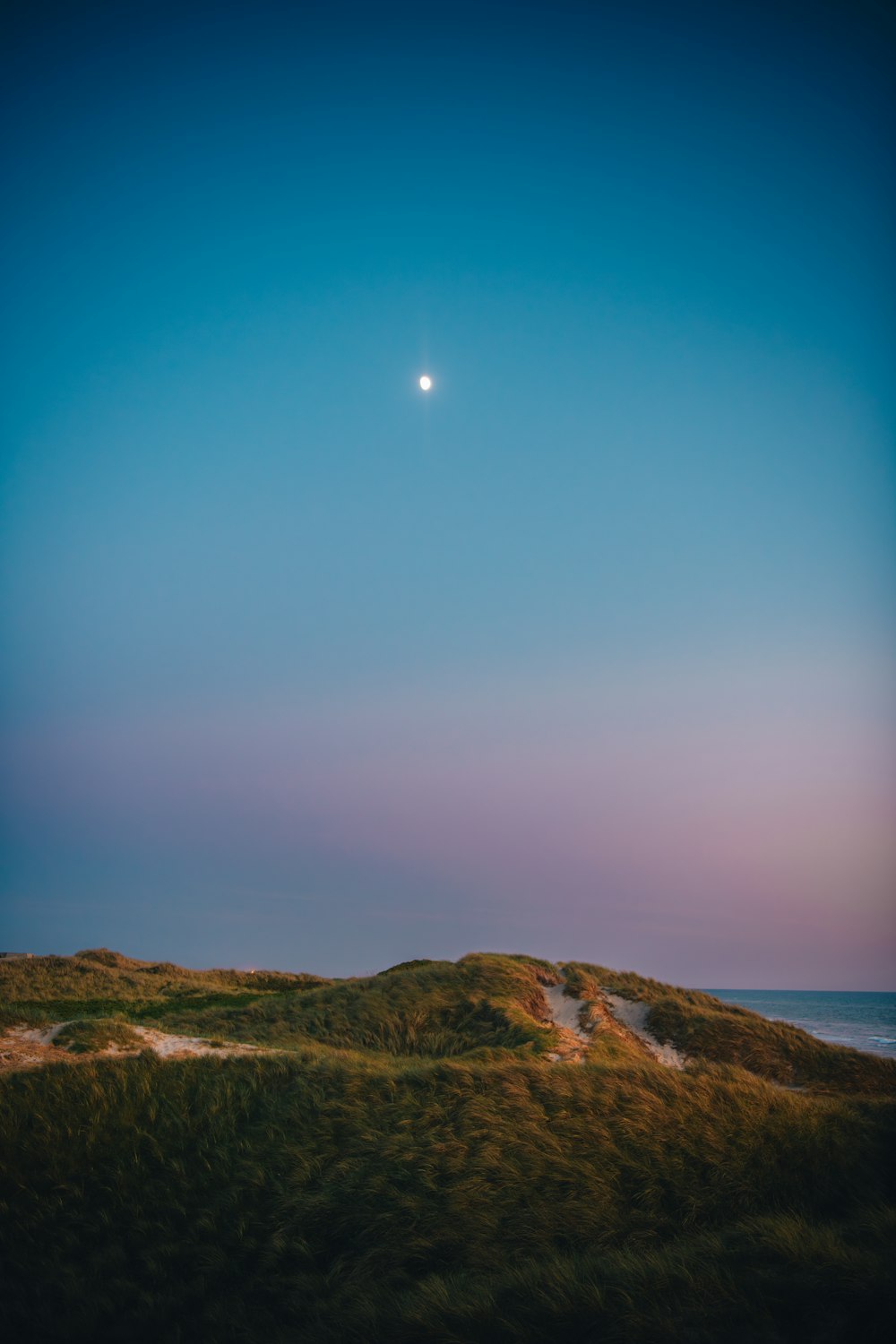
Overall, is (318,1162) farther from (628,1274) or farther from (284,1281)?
(628,1274)

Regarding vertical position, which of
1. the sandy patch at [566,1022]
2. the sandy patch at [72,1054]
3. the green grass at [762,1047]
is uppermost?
the sandy patch at [72,1054]

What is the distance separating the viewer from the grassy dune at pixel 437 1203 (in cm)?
729

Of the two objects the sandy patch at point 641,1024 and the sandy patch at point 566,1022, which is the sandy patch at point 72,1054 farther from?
the sandy patch at point 641,1024

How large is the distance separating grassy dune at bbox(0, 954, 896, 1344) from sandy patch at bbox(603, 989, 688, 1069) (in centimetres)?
716

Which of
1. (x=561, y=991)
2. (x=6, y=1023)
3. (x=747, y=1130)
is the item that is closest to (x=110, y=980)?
(x=6, y=1023)

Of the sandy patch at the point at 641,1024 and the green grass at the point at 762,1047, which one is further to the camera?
the sandy patch at the point at 641,1024

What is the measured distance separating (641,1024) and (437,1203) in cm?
1616

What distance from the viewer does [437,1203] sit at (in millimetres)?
10008

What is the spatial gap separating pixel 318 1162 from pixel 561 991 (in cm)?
1620

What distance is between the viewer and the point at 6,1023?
17922 mm

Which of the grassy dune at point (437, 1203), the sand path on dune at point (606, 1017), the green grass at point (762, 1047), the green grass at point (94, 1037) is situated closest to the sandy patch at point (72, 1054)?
the green grass at point (94, 1037)

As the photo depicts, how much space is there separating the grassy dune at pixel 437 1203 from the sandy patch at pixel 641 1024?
7.16 metres

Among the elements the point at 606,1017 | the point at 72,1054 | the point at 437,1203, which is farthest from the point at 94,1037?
the point at 606,1017

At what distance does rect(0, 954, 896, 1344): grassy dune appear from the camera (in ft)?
23.9
